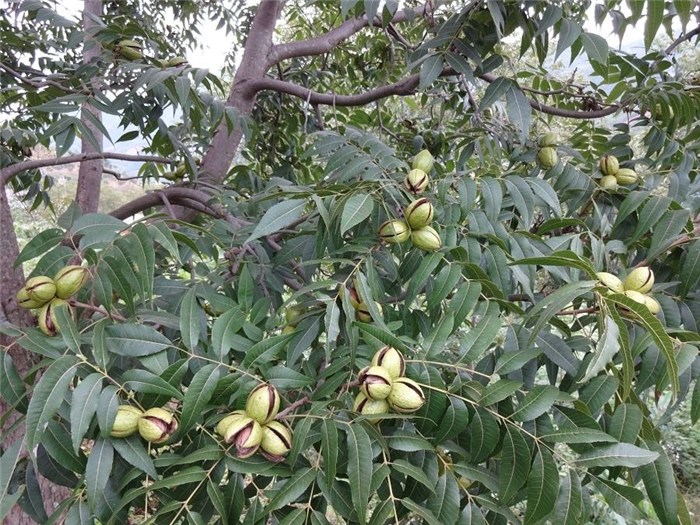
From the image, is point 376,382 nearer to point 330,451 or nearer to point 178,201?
point 330,451

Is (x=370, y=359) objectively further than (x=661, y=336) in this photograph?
Yes

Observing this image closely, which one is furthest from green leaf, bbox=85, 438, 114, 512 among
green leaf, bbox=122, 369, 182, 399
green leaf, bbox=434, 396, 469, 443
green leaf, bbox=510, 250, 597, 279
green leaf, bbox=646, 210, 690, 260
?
green leaf, bbox=646, 210, 690, 260

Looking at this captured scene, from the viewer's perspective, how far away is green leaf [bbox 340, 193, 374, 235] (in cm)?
105

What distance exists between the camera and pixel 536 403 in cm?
85

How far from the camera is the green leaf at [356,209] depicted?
1.05m

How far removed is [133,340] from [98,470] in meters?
0.23

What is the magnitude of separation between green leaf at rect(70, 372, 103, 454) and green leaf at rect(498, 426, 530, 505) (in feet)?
2.27

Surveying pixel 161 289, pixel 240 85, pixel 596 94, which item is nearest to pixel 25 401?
pixel 161 289

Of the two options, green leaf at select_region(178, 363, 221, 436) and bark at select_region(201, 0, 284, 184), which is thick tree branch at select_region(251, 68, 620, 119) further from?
green leaf at select_region(178, 363, 221, 436)

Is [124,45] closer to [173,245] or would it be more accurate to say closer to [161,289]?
[161,289]

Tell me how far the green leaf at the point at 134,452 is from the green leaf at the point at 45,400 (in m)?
0.12

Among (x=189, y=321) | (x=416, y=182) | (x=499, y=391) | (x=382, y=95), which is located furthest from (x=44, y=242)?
(x=382, y=95)

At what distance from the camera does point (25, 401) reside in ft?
3.47

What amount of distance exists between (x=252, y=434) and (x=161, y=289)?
582 mm
